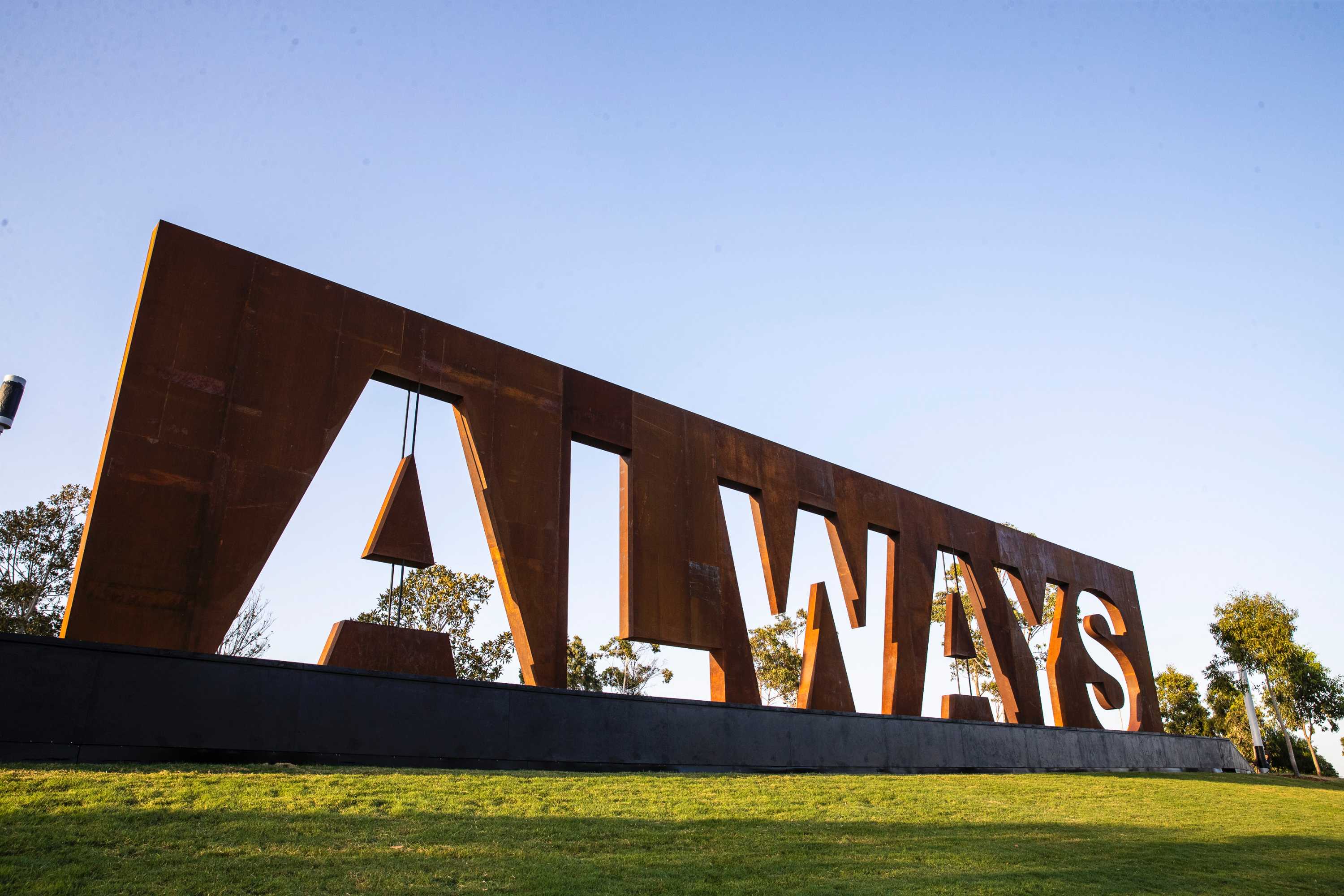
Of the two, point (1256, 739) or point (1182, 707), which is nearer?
point (1256, 739)

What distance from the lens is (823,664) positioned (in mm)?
14992

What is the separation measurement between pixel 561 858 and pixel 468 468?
669cm

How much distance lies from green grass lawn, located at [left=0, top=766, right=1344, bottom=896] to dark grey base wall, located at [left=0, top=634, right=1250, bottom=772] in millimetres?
537

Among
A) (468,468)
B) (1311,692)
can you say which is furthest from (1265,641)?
(468,468)

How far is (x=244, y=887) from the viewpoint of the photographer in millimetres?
5180

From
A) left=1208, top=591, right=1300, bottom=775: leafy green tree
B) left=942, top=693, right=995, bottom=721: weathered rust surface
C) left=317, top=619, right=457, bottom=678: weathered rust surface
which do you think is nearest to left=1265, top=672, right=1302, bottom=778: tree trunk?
left=1208, top=591, right=1300, bottom=775: leafy green tree

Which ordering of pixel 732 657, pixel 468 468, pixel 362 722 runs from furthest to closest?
pixel 732 657, pixel 468 468, pixel 362 722

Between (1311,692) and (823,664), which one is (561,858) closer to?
(823,664)

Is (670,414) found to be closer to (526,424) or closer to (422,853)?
(526,424)

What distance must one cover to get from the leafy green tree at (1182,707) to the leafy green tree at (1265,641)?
7619 millimetres

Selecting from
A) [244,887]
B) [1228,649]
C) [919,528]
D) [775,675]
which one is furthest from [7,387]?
[1228,649]

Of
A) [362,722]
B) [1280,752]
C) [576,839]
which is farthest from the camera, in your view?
[1280,752]

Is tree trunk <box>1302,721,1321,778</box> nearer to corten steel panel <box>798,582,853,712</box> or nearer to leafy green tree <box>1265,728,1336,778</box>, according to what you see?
leafy green tree <box>1265,728,1336,778</box>

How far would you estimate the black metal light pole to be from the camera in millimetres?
5883
